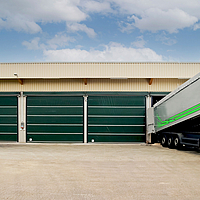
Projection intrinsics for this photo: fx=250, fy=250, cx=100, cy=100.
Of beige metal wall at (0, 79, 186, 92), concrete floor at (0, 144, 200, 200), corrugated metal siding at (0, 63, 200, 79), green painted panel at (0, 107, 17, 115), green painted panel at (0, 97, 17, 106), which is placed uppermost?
corrugated metal siding at (0, 63, 200, 79)

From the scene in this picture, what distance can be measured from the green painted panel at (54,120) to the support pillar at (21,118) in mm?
426

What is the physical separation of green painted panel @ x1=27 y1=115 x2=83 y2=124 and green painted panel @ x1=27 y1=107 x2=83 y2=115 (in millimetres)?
294

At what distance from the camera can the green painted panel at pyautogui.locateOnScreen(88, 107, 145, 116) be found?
716 inches

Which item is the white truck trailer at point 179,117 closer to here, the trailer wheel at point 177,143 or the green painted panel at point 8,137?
the trailer wheel at point 177,143

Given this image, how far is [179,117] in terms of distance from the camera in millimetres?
13531

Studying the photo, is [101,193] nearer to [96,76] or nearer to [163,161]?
[163,161]

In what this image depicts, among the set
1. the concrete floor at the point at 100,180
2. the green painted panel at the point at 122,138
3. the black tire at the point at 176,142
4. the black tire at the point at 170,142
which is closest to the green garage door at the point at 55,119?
the green painted panel at the point at 122,138

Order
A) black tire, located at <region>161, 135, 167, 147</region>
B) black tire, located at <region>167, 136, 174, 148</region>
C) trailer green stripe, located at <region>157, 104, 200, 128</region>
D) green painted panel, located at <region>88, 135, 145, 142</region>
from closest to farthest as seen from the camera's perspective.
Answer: trailer green stripe, located at <region>157, 104, 200, 128</region> → black tire, located at <region>167, 136, 174, 148</region> → black tire, located at <region>161, 135, 167, 147</region> → green painted panel, located at <region>88, 135, 145, 142</region>

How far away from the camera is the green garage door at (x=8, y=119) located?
60.3 feet

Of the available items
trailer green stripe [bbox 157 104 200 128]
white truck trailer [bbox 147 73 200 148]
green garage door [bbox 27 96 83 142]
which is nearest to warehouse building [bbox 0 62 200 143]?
green garage door [bbox 27 96 83 142]

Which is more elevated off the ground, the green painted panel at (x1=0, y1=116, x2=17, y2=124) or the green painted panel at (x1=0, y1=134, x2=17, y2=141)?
the green painted panel at (x1=0, y1=116, x2=17, y2=124)

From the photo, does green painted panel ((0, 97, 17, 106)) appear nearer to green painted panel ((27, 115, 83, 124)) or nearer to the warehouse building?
the warehouse building

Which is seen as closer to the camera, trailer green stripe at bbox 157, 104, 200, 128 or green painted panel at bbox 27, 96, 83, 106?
trailer green stripe at bbox 157, 104, 200, 128

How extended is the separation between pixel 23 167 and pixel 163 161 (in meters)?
5.63
